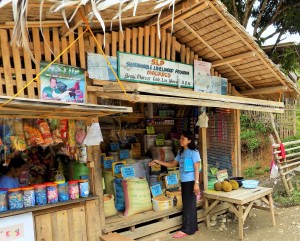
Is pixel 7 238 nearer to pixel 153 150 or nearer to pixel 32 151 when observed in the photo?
pixel 32 151

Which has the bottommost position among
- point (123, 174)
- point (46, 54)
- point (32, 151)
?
point (123, 174)

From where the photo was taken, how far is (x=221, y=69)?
241 inches

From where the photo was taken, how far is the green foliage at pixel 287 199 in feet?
22.1

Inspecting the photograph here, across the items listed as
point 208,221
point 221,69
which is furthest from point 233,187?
point 221,69

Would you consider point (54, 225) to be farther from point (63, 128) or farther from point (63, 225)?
point (63, 128)

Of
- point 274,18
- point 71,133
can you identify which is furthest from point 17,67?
point 274,18

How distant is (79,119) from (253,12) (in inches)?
377

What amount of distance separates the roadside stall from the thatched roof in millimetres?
19

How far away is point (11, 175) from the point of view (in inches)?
161

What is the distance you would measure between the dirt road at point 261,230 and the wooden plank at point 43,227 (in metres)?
2.16

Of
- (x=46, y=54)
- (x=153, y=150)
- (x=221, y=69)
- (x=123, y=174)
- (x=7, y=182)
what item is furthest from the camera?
(x=153, y=150)

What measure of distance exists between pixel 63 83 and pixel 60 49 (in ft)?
1.54

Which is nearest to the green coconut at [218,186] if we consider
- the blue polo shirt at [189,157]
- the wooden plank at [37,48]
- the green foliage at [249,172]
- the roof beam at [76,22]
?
the blue polo shirt at [189,157]

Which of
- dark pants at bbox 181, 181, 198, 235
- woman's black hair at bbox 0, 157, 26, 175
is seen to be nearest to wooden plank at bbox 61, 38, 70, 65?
woman's black hair at bbox 0, 157, 26, 175
